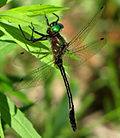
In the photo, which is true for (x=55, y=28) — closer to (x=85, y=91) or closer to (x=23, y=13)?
(x=23, y=13)

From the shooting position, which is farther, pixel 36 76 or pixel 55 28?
pixel 36 76

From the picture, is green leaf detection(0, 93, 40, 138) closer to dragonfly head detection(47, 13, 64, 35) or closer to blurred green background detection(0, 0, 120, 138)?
dragonfly head detection(47, 13, 64, 35)

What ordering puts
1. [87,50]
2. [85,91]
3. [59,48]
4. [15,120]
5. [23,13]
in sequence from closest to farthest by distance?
[23,13], [15,120], [59,48], [87,50], [85,91]

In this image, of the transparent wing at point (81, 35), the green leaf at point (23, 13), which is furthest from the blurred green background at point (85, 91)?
the green leaf at point (23, 13)

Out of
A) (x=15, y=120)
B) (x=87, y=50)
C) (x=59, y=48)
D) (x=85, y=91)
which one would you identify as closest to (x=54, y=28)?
(x=59, y=48)

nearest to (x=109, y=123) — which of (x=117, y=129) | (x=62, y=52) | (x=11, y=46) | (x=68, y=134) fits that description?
(x=117, y=129)

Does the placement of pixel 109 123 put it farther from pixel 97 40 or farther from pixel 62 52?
pixel 62 52
